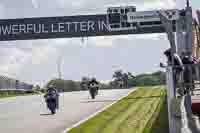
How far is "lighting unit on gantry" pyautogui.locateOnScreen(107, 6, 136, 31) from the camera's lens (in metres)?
41.7

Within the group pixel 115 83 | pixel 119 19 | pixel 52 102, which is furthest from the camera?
pixel 115 83

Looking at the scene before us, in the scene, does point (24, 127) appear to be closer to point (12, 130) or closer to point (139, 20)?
point (12, 130)

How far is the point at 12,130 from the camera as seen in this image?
18156mm

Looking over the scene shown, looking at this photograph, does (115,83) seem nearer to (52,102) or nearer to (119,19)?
(119,19)

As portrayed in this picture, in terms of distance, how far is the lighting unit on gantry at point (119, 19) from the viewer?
4169 cm

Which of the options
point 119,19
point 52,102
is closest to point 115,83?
point 119,19

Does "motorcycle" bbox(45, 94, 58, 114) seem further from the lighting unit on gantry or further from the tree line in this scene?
the tree line

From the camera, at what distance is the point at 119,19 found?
4191cm

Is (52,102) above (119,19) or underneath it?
underneath

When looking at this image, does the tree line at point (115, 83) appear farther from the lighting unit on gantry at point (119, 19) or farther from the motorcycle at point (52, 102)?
the motorcycle at point (52, 102)

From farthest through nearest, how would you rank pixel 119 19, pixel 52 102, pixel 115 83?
pixel 115 83
pixel 119 19
pixel 52 102

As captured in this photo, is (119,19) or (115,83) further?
(115,83)

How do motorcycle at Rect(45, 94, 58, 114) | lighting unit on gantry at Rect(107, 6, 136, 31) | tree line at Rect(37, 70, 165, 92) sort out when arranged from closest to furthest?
1. motorcycle at Rect(45, 94, 58, 114)
2. lighting unit on gantry at Rect(107, 6, 136, 31)
3. tree line at Rect(37, 70, 165, 92)

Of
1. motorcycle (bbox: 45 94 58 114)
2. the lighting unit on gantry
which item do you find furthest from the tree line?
motorcycle (bbox: 45 94 58 114)
